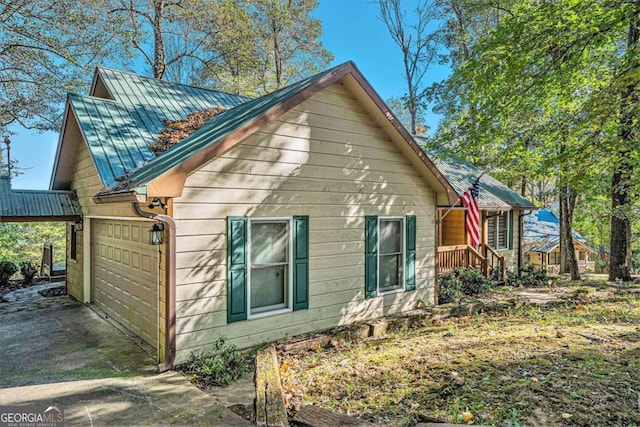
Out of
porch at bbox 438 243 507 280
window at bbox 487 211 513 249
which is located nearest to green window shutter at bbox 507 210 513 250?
window at bbox 487 211 513 249

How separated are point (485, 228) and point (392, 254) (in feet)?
22.7

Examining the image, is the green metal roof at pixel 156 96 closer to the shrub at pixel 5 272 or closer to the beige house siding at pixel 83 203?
the beige house siding at pixel 83 203

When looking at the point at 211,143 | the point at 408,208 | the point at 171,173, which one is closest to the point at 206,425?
the point at 171,173

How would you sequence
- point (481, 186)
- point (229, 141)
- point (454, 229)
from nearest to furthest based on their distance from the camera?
1. point (229, 141)
2. point (454, 229)
3. point (481, 186)

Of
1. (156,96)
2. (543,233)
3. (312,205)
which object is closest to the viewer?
(312,205)

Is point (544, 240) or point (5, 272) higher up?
point (544, 240)

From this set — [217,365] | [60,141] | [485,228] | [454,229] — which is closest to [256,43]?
[60,141]

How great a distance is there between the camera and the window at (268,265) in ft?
18.3

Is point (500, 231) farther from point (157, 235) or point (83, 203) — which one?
point (83, 203)

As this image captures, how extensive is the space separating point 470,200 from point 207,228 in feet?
18.8

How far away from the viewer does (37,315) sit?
25.0ft

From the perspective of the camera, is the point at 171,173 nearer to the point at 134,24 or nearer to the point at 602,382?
the point at 602,382

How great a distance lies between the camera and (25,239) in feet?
65.3

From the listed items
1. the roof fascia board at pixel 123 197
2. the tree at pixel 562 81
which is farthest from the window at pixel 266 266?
the tree at pixel 562 81
